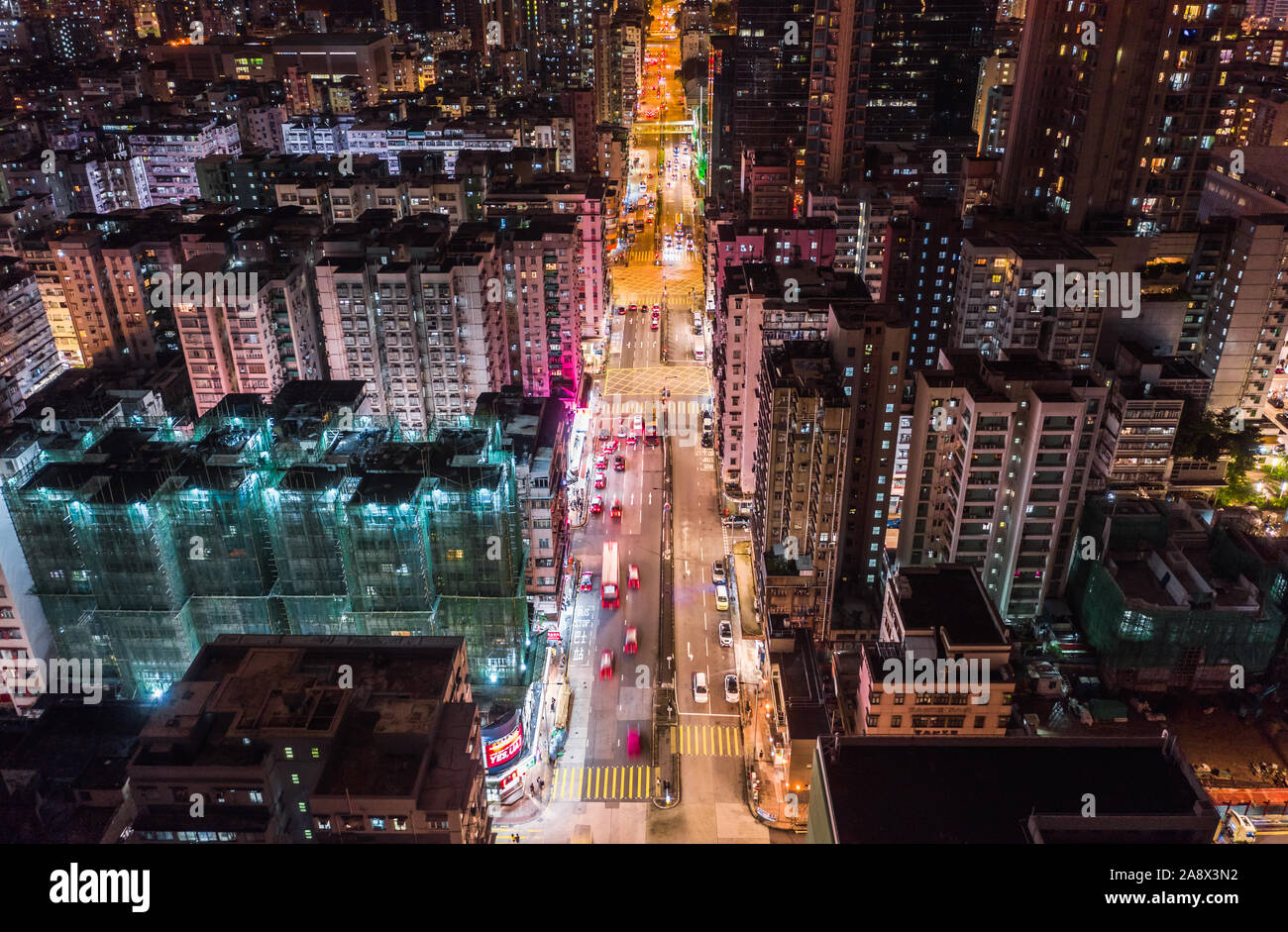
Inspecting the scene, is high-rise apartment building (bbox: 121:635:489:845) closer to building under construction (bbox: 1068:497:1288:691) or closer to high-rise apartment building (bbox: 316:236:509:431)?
building under construction (bbox: 1068:497:1288:691)

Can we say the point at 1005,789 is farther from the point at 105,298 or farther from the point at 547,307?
the point at 105,298

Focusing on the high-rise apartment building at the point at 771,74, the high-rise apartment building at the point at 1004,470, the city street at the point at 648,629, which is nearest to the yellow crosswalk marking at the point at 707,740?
the city street at the point at 648,629

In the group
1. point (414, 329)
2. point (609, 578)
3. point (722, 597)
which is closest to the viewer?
point (722, 597)

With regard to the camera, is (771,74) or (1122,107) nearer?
(1122,107)

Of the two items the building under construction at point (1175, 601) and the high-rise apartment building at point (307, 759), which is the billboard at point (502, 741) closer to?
the high-rise apartment building at point (307, 759)

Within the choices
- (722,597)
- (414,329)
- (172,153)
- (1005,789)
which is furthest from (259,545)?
(172,153)

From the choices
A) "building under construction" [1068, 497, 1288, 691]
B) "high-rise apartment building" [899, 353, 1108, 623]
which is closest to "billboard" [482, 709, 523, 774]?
"high-rise apartment building" [899, 353, 1108, 623]

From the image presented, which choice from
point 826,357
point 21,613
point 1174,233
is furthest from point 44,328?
point 1174,233
